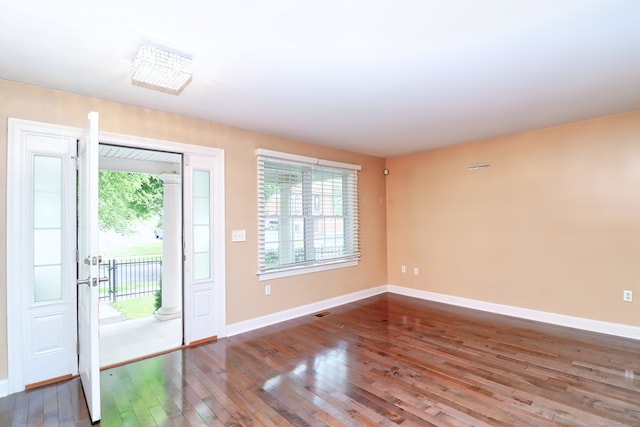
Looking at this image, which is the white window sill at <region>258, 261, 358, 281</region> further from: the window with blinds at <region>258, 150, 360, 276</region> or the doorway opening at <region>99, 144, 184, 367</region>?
the doorway opening at <region>99, 144, 184, 367</region>

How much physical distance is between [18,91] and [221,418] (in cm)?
303

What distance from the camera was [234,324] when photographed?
151 inches

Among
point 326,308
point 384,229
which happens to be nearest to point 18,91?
point 326,308

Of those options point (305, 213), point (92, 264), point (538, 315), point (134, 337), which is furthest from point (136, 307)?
point (538, 315)

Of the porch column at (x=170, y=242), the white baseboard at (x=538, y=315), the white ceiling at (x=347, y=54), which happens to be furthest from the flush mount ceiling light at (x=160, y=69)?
the white baseboard at (x=538, y=315)

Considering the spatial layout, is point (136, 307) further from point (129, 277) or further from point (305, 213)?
point (305, 213)

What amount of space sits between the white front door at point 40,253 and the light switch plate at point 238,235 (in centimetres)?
154

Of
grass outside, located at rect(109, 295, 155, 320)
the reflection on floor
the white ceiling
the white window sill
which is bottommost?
Answer: grass outside, located at rect(109, 295, 155, 320)

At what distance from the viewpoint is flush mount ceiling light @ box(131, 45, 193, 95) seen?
84.4 inches

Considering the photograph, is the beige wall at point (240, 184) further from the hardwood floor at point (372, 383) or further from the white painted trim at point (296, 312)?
the hardwood floor at point (372, 383)

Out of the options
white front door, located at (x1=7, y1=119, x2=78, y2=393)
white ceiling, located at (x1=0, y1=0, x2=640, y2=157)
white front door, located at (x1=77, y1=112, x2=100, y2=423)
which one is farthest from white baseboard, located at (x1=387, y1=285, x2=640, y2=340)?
white front door, located at (x1=7, y1=119, x2=78, y2=393)

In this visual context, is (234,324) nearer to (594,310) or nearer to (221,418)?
(221,418)

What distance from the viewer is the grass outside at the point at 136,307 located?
4909 millimetres

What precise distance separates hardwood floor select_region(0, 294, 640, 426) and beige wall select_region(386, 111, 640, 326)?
66cm
